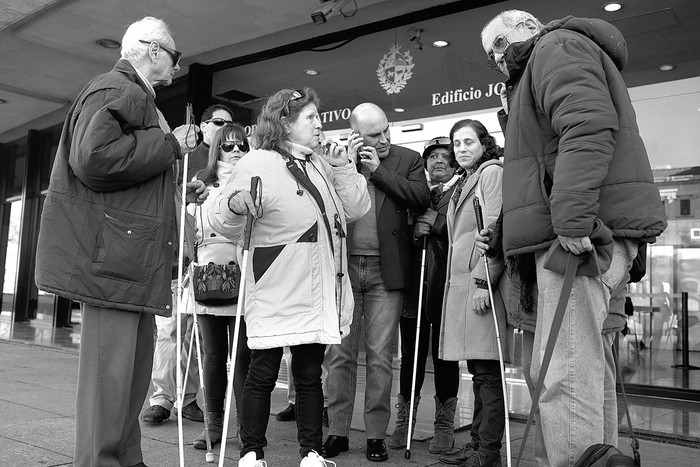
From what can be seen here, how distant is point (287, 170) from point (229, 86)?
253 inches

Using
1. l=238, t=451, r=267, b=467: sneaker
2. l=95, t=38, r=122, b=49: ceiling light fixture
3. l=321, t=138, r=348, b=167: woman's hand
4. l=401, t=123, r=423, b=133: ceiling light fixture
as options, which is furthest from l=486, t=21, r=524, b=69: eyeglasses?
l=95, t=38, r=122, b=49: ceiling light fixture

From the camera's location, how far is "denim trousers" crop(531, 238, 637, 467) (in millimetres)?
2631

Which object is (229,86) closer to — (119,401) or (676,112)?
(676,112)

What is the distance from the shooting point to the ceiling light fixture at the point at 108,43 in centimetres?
926

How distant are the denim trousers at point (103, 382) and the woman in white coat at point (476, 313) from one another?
1.75 m

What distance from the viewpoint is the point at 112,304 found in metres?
2.93

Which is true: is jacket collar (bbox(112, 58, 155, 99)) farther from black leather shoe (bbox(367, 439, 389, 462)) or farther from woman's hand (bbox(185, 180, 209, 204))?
black leather shoe (bbox(367, 439, 389, 462))

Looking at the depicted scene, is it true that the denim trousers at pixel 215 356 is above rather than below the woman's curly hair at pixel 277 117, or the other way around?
below

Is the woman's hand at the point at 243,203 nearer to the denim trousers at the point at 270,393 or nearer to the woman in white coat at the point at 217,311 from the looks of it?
the denim trousers at the point at 270,393

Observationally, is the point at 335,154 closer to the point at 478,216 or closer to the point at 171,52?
the point at 478,216

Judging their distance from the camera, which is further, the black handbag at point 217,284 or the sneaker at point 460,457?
the black handbag at point 217,284

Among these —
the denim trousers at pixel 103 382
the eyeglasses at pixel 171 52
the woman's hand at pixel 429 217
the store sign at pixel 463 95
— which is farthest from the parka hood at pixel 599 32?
the store sign at pixel 463 95

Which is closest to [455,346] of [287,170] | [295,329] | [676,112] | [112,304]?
[295,329]

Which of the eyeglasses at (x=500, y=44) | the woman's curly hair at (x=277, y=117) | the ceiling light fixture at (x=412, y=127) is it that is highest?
the ceiling light fixture at (x=412, y=127)
